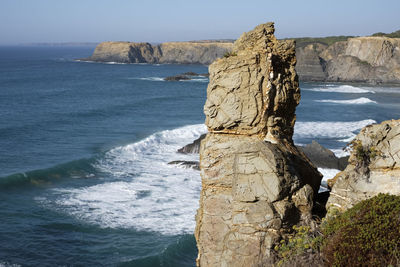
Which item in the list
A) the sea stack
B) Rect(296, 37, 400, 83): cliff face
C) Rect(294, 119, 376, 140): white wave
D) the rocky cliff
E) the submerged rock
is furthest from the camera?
the rocky cliff

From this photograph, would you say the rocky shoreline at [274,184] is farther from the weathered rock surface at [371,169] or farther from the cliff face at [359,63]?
the cliff face at [359,63]

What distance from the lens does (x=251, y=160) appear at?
6996mm

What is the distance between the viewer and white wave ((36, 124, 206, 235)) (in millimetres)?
17641

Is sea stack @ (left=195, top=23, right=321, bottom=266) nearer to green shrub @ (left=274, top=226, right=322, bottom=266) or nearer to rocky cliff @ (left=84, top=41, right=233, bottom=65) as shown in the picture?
green shrub @ (left=274, top=226, right=322, bottom=266)

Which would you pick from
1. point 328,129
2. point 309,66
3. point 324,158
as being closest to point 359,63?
point 309,66

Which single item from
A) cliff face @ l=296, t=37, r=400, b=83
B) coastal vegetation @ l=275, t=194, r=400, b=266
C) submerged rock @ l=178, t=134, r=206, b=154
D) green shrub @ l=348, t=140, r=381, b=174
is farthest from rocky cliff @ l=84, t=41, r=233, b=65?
coastal vegetation @ l=275, t=194, r=400, b=266

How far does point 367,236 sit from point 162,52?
481 feet

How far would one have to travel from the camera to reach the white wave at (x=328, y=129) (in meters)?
35.4

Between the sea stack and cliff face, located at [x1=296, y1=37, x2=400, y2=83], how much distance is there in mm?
85437

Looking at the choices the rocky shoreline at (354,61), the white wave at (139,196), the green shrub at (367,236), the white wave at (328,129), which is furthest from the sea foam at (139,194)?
the rocky shoreline at (354,61)

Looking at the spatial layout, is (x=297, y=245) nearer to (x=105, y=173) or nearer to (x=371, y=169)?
(x=371, y=169)

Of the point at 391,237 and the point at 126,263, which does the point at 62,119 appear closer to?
the point at 126,263

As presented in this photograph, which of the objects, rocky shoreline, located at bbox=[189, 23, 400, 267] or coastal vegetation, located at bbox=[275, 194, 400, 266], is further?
rocky shoreline, located at bbox=[189, 23, 400, 267]

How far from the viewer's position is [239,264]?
7.01m
